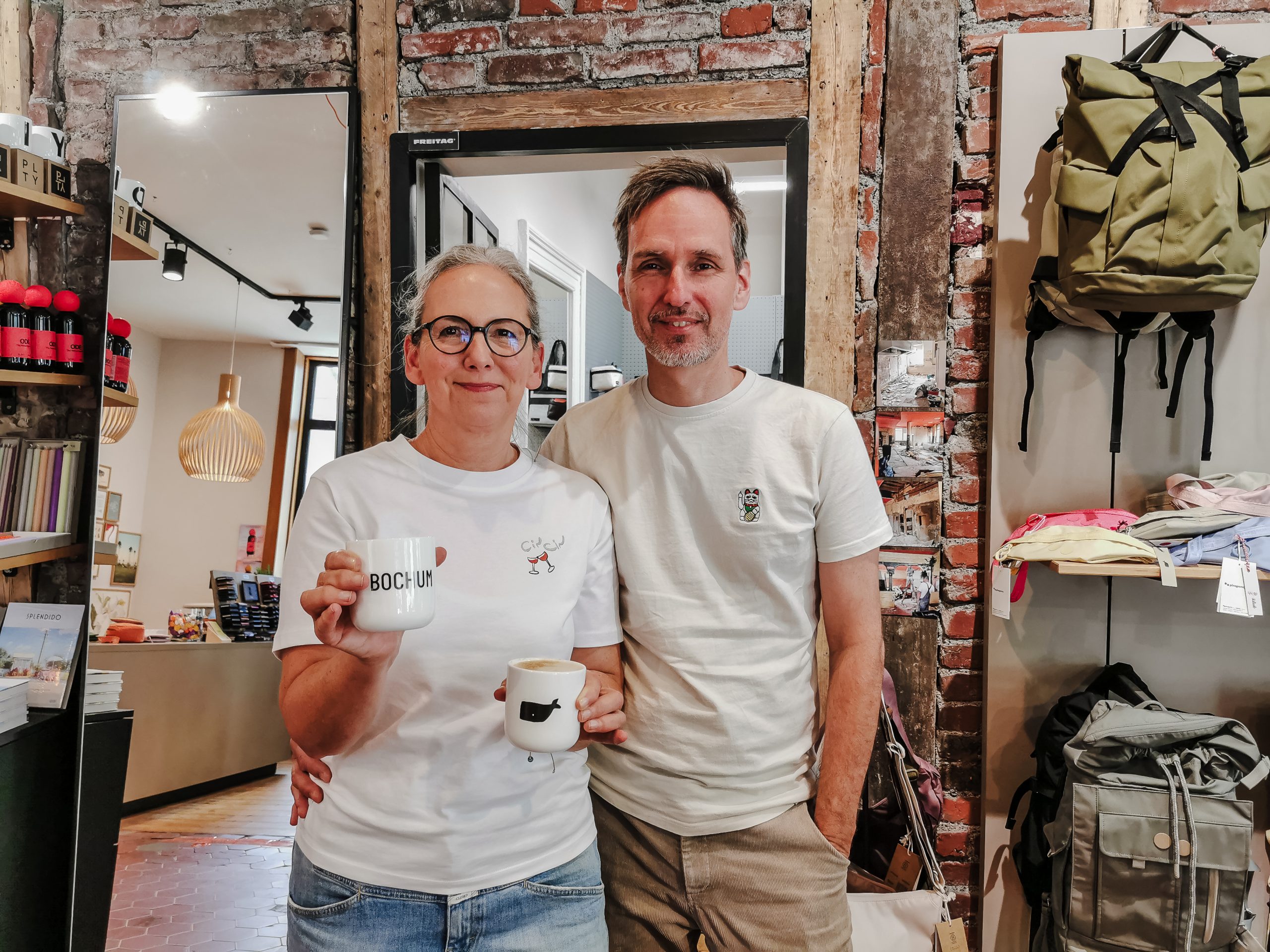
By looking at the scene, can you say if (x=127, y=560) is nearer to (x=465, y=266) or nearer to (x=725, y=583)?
(x=465, y=266)

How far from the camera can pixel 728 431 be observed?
134 centimetres

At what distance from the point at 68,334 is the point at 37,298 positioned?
0.11 metres

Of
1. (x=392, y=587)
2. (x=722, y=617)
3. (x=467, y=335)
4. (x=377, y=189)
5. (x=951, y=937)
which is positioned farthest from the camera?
(x=377, y=189)

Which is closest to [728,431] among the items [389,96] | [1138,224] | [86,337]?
[1138,224]

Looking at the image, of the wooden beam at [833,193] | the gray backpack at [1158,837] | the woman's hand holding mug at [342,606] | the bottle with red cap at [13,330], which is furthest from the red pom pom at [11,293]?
the gray backpack at [1158,837]

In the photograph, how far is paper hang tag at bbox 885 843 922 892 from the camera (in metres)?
1.50

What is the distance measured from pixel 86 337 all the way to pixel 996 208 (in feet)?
7.62

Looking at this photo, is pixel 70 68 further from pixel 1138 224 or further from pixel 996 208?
pixel 1138 224

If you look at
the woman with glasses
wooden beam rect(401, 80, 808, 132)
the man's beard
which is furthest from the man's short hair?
wooden beam rect(401, 80, 808, 132)

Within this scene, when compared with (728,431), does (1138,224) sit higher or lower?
higher

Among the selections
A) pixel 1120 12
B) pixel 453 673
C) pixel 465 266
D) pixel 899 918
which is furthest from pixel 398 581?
pixel 1120 12

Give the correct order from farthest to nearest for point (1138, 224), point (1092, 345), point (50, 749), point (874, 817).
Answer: point (50, 749) → point (1092, 345) → point (874, 817) → point (1138, 224)

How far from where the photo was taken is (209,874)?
6.39 feet

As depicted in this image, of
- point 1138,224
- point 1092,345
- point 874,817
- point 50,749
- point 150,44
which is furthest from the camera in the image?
point 150,44
